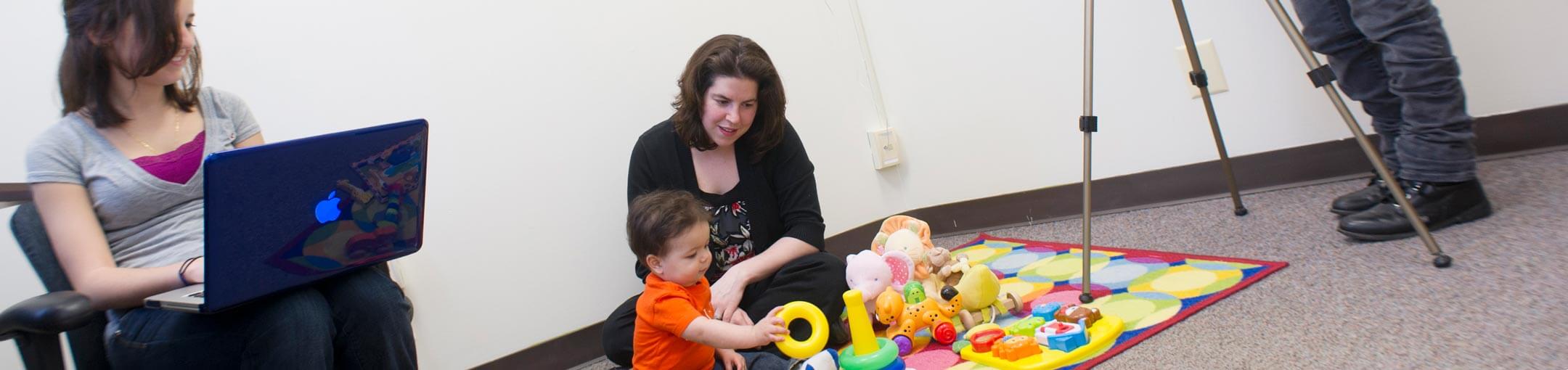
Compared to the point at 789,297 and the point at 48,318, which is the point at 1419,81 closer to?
the point at 789,297

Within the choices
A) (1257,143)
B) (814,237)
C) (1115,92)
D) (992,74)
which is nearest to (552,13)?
(814,237)

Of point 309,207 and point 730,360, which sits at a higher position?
point 309,207

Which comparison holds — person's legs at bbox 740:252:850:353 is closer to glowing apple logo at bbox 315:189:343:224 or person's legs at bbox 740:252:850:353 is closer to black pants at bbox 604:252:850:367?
black pants at bbox 604:252:850:367

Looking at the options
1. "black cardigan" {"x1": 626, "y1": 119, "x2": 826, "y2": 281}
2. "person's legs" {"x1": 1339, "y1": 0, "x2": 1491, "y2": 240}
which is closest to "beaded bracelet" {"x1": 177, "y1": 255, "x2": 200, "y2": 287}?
"black cardigan" {"x1": 626, "y1": 119, "x2": 826, "y2": 281}

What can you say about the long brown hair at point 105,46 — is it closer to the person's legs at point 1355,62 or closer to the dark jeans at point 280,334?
the dark jeans at point 280,334

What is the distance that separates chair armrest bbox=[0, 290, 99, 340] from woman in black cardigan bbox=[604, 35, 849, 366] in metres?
0.94

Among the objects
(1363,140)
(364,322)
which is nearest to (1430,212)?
(1363,140)

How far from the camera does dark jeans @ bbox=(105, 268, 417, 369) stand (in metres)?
1.15

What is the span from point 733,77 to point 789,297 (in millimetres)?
428

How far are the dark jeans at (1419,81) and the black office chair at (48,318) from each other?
6.54 feet

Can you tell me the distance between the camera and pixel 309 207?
1120mm

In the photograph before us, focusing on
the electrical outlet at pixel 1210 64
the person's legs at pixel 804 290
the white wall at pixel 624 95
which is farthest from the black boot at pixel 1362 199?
the person's legs at pixel 804 290

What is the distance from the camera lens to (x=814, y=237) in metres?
1.98

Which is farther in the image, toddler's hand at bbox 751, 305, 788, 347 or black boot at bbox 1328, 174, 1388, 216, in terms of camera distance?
black boot at bbox 1328, 174, 1388, 216
